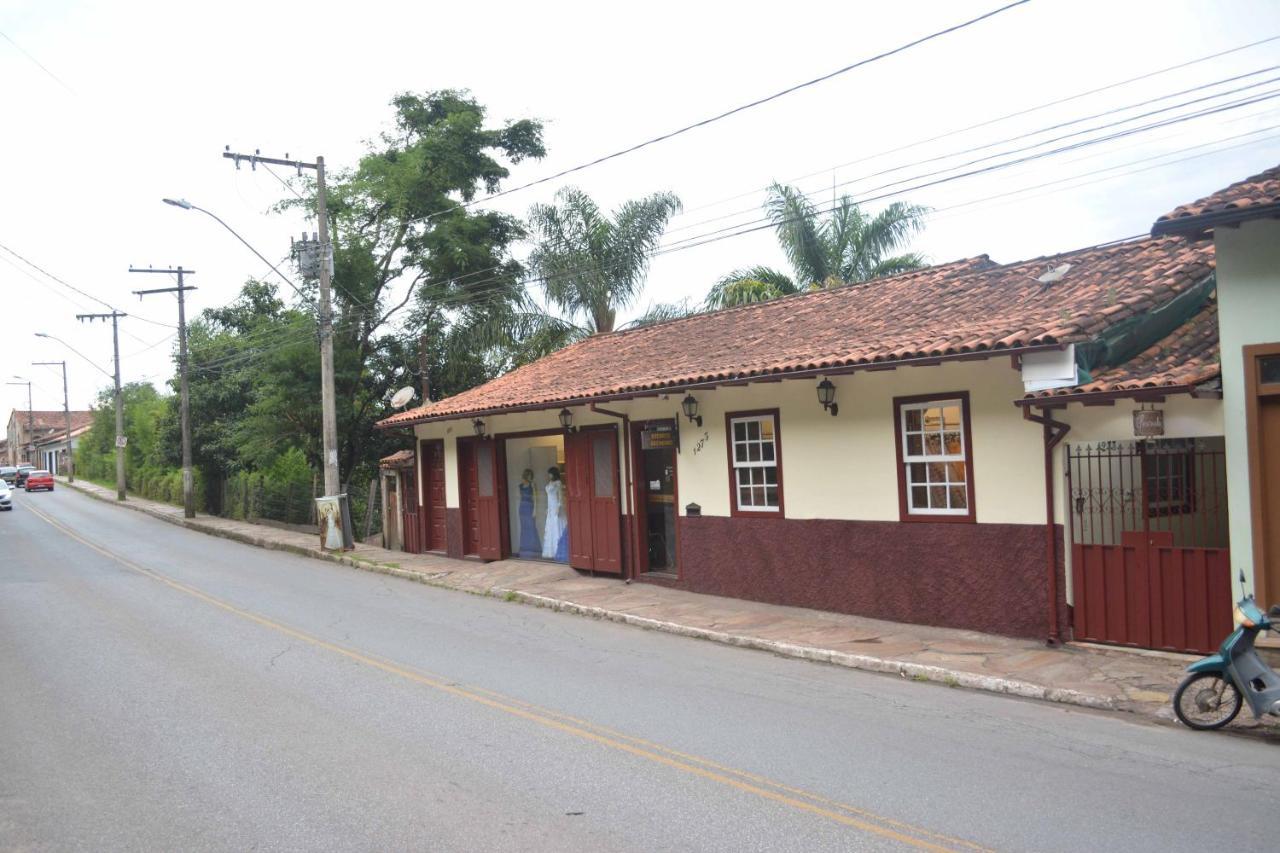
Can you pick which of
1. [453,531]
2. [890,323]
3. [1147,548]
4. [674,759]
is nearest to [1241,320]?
[1147,548]

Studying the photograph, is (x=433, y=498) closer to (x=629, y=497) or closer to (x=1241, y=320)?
(x=629, y=497)

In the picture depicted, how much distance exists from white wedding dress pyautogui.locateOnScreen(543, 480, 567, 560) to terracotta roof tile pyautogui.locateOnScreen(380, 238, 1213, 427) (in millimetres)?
1899

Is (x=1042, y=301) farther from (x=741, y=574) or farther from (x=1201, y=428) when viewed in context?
(x=741, y=574)

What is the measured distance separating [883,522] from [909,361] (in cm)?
220

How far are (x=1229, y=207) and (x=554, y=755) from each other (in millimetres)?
6954

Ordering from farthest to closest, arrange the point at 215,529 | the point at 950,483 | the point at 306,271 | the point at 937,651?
the point at 215,529 < the point at 306,271 < the point at 950,483 < the point at 937,651

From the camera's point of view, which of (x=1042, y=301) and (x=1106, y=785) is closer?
(x=1106, y=785)

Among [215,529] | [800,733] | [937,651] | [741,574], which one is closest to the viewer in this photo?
[800,733]

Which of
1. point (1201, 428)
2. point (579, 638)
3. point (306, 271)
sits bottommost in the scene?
point (579, 638)

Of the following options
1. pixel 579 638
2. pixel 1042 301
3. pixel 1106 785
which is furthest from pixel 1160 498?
pixel 579 638

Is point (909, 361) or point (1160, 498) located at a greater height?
point (909, 361)

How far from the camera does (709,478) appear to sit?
46.6 ft

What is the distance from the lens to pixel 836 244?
2414 cm

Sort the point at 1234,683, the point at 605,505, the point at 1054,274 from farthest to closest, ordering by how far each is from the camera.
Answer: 1. the point at 605,505
2. the point at 1054,274
3. the point at 1234,683
